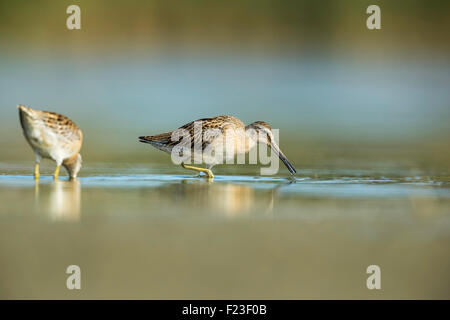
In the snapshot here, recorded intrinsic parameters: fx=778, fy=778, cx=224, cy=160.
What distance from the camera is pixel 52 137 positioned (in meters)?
9.71

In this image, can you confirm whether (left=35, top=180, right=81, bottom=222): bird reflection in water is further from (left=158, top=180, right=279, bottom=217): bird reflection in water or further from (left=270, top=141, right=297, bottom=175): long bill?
(left=270, top=141, right=297, bottom=175): long bill

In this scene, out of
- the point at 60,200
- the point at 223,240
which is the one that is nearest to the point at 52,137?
the point at 60,200

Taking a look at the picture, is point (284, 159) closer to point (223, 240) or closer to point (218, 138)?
point (218, 138)

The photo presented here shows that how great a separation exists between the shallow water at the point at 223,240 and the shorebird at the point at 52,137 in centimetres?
74

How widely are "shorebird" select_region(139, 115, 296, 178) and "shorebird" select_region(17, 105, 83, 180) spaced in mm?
1325

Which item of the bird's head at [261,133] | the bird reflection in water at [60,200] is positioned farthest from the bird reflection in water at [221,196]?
the bird's head at [261,133]

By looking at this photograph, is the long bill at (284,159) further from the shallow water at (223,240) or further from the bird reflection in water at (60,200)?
the bird reflection in water at (60,200)

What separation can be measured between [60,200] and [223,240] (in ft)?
7.35

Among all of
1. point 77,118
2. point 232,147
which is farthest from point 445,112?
point 232,147

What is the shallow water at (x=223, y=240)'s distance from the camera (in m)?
5.48

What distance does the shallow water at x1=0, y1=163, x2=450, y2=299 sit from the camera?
548 centimetres

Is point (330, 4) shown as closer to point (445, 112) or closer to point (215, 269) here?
point (445, 112)

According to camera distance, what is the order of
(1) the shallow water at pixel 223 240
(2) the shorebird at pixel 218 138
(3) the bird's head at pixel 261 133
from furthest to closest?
(3) the bird's head at pixel 261 133
(2) the shorebird at pixel 218 138
(1) the shallow water at pixel 223 240

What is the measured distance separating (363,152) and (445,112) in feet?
23.9
